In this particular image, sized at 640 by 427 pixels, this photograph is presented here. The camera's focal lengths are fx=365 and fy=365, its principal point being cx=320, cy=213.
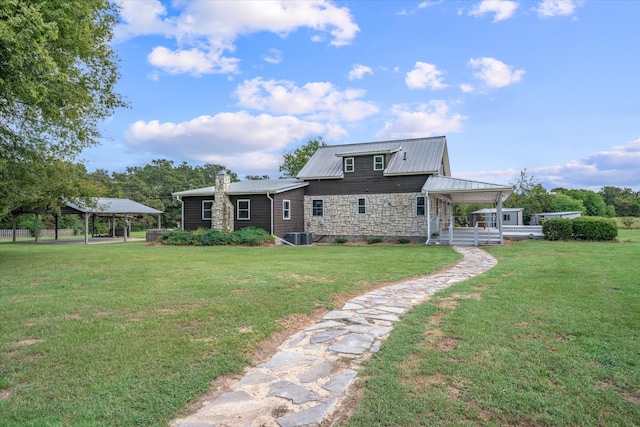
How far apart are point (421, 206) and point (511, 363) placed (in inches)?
650

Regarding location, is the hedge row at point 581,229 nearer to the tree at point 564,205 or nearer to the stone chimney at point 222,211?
the stone chimney at point 222,211

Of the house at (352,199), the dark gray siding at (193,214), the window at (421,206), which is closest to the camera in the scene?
the window at (421,206)

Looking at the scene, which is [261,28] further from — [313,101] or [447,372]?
[447,372]

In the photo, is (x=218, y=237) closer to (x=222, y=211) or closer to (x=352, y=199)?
(x=222, y=211)

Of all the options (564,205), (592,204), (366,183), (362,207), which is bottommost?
(362,207)

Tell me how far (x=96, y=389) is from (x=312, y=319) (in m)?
2.70

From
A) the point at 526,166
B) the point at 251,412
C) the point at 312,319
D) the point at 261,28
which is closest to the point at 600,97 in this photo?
the point at 261,28

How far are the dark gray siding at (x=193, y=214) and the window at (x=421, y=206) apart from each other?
465 inches

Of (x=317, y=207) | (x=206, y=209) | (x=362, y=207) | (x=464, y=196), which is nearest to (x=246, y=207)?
(x=206, y=209)

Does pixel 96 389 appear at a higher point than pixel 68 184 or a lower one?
lower

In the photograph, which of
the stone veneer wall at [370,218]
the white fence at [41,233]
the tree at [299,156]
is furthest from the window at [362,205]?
the white fence at [41,233]

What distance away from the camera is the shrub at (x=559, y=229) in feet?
58.5

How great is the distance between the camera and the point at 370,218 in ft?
66.9

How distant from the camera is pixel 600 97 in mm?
13680
